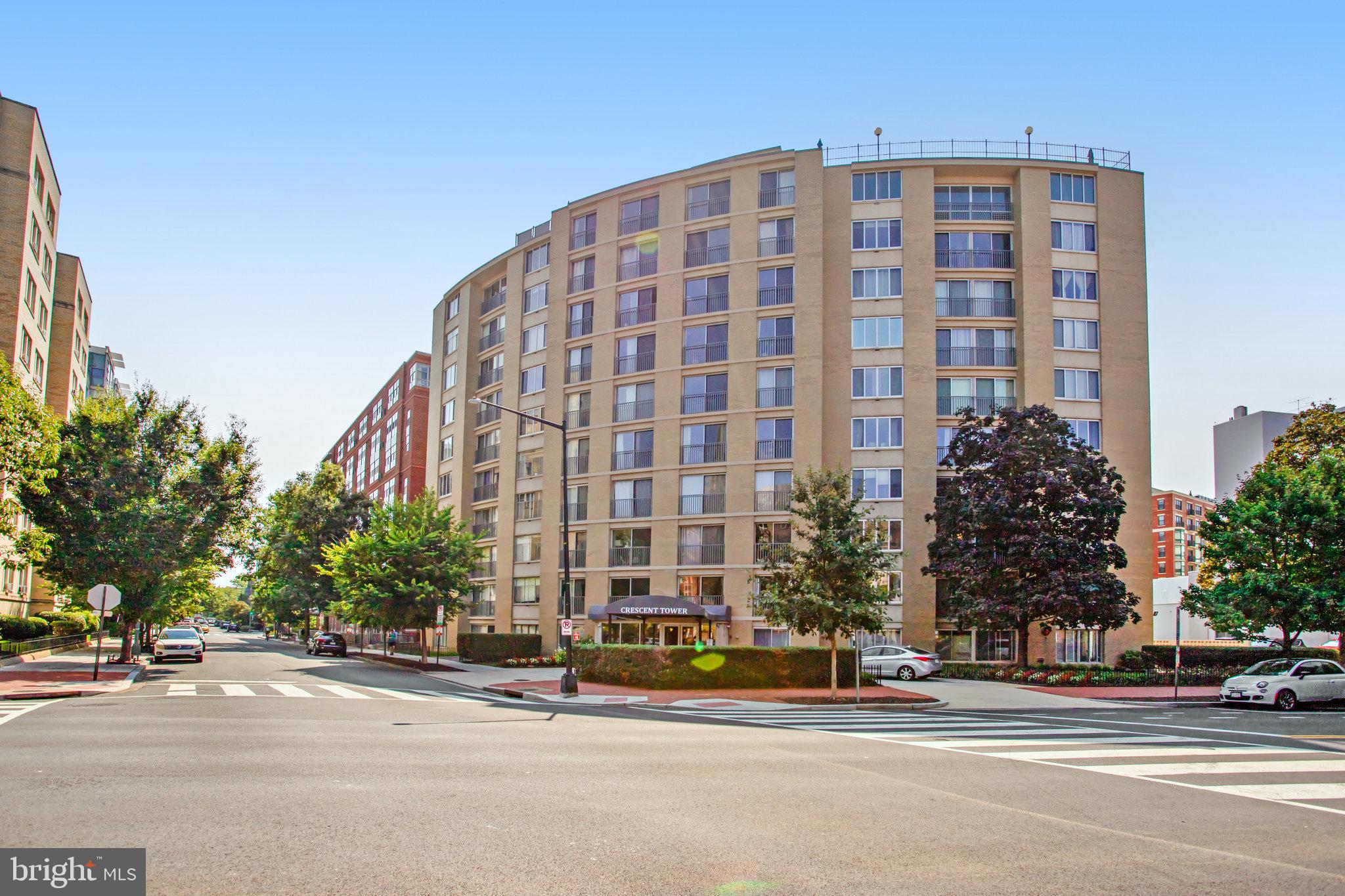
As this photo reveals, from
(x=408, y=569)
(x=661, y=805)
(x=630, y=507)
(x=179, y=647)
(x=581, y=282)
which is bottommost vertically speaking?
(x=179, y=647)

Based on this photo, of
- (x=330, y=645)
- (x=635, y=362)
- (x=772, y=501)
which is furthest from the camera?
(x=330, y=645)

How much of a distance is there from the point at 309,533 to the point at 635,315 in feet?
104

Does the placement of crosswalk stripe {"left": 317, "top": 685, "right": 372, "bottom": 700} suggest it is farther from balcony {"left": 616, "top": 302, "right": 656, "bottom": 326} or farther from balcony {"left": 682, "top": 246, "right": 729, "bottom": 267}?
balcony {"left": 682, "top": 246, "right": 729, "bottom": 267}

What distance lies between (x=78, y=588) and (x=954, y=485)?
112ft

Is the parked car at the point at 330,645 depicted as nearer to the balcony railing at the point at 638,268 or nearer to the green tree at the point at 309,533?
the green tree at the point at 309,533

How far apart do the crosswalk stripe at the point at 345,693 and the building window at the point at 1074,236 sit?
123ft

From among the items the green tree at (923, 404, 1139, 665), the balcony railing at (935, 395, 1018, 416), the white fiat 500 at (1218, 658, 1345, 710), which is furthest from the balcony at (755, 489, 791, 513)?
the white fiat 500 at (1218, 658, 1345, 710)

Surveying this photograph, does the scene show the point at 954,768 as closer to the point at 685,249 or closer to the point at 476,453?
the point at 685,249

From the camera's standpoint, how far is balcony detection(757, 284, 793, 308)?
160 ft

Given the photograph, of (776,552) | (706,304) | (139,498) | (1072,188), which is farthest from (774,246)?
(139,498)

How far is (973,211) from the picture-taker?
1913 inches

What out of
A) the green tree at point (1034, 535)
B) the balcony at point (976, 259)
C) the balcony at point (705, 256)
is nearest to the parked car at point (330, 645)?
the balcony at point (705, 256)

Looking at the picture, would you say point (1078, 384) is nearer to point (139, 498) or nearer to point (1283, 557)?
point (1283, 557)

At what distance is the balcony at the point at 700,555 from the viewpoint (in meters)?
48.2
